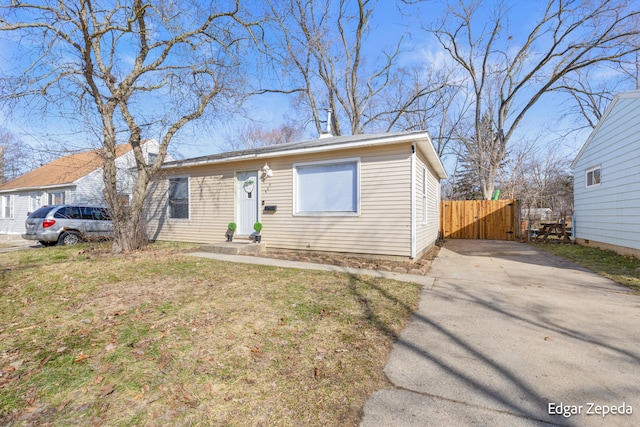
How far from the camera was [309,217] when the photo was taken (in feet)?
25.4

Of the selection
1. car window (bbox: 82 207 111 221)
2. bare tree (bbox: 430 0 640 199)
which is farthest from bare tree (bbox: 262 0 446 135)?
car window (bbox: 82 207 111 221)

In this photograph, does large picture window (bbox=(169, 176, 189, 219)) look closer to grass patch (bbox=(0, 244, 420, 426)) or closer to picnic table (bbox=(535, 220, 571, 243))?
grass patch (bbox=(0, 244, 420, 426))

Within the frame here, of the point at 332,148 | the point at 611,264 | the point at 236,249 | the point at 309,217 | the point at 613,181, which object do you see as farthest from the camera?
the point at 613,181

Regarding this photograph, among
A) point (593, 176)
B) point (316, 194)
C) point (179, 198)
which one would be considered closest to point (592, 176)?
point (593, 176)

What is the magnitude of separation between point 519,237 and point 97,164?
52.9 feet

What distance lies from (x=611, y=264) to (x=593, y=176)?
188 inches

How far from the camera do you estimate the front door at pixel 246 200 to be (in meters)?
8.62

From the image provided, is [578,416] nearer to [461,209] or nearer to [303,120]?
[461,209]

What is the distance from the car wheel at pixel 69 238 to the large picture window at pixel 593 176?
56.9ft

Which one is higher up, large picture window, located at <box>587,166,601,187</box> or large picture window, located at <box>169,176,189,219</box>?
large picture window, located at <box>587,166,601,187</box>

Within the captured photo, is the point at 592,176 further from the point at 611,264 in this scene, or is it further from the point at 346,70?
the point at 346,70

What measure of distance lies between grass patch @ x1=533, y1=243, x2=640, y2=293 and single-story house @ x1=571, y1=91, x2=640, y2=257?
1.07ft

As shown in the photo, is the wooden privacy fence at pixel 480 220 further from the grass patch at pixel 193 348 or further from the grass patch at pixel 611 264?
the grass patch at pixel 193 348

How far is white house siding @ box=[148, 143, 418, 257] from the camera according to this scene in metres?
6.77
